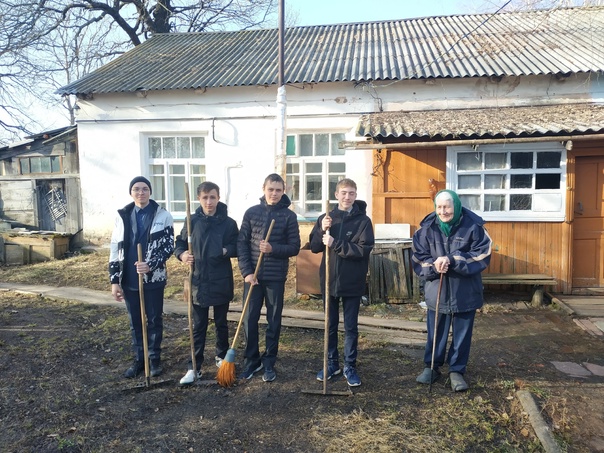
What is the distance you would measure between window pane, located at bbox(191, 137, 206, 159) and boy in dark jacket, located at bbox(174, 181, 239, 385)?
591 cm

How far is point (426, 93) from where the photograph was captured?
323 inches

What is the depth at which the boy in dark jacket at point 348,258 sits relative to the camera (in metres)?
3.49

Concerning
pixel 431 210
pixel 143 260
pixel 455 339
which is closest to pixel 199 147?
pixel 431 210

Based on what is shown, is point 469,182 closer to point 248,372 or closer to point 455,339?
point 455,339

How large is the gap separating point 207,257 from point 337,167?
5.51 m

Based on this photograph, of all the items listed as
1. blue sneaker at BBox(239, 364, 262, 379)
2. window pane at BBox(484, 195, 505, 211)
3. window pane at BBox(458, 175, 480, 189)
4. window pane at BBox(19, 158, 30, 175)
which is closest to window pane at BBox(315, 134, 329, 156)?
window pane at BBox(458, 175, 480, 189)

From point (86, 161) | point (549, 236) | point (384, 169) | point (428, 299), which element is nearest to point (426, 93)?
point (384, 169)

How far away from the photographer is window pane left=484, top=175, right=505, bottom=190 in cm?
657

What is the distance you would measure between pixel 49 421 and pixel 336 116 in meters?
6.95

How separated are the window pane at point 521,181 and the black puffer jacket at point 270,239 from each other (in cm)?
443

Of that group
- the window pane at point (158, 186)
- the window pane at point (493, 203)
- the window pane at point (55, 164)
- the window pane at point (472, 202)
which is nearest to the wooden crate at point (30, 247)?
the window pane at point (55, 164)

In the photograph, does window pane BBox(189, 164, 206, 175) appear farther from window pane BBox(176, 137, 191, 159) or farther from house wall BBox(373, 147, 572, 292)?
house wall BBox(373, 147, 572, 292)

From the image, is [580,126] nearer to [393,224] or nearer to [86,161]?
[393,224]

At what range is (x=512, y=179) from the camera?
21.4 feet
